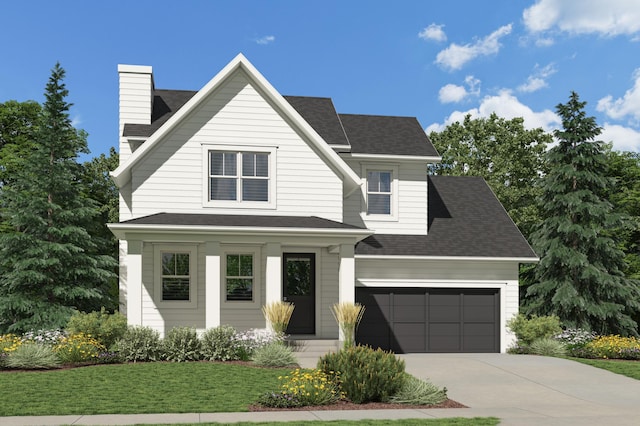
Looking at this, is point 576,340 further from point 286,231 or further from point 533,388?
point 286,231

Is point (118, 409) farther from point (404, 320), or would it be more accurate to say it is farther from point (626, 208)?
point (626, 208)

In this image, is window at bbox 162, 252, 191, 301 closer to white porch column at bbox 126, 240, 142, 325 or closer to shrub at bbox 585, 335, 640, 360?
white porch column at bbox 126, 240, 142, 325

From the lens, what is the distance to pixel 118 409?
1269 cm

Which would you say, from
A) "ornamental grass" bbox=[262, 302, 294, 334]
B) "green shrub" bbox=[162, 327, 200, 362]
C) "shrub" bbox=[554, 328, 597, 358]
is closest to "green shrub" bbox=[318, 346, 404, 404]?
"ornamental grass" bbox=[262, 302, 294, 334]

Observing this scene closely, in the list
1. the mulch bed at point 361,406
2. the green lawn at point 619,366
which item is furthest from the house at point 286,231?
the mulch bed at point 361,406

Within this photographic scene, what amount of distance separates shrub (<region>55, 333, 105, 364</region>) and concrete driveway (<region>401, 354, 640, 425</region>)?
8299mm

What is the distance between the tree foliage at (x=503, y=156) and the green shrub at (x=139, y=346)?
88.7 feet

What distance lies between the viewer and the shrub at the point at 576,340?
22494 mm

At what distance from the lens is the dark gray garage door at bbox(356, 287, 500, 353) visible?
23.9m

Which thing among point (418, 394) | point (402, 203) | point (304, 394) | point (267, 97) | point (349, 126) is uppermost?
point (267, 97)

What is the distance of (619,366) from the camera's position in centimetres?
2034

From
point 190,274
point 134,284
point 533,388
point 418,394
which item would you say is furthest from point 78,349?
point 533,388

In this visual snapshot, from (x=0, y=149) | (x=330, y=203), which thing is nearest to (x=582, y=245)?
(x=330, y=203)

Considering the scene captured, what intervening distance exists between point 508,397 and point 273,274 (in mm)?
7898
